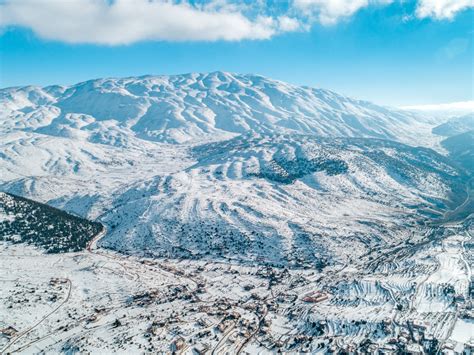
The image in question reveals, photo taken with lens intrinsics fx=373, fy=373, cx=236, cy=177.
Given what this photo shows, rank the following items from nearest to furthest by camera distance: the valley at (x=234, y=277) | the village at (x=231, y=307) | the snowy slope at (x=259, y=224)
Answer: the village at (x=231, y=307), the valley at (x=234, y=277), the snowy slope at (x=259, y=224)

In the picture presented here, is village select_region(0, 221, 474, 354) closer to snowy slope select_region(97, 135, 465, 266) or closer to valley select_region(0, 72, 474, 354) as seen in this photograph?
valley select_region(0, 72, 474, 354)

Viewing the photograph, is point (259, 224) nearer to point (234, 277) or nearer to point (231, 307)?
point (234, 277)

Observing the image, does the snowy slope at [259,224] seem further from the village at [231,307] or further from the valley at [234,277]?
the village at [231,307]

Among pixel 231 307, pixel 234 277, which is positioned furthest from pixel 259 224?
pixel 231 307

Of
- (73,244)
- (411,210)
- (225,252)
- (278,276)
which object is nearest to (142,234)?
(73,244)

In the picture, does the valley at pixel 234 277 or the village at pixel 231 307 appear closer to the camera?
the village at pixel 231 307

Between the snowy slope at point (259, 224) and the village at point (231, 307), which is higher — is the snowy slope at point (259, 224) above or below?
below

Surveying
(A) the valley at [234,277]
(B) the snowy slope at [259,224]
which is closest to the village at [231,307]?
(A) the valley at [234,277]

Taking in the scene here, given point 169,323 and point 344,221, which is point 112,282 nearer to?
point 169,323

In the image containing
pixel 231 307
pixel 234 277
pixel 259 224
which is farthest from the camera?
pixel 259 224

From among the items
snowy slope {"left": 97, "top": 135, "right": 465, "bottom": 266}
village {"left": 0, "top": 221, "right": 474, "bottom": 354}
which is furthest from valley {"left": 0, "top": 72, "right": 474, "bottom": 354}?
snowy slope {"left": 97, "top": 135, "right": 465, "bottom": 266}

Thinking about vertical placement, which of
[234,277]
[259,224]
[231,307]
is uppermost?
[231,307]

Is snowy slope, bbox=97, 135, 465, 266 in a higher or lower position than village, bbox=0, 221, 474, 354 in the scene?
lower
